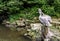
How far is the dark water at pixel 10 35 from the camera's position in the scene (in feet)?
43.8

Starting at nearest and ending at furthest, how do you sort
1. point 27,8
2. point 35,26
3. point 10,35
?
point 10,35 < point 35,26 < point 27,8

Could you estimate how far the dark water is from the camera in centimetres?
1336

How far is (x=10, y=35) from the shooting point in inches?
555

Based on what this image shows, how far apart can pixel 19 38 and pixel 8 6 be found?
13.3 feet

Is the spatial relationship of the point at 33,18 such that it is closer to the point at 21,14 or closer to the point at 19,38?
the point at 21,14

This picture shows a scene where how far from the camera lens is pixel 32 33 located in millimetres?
13656

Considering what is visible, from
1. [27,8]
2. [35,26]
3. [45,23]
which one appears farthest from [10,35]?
[27,8]

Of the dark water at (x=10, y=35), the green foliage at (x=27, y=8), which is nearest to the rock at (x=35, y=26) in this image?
the dark water at (x=10, y=35)

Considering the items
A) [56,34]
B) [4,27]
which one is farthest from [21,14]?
[56,34]

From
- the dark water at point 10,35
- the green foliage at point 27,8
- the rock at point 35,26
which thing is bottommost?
the dark water at point 10,35

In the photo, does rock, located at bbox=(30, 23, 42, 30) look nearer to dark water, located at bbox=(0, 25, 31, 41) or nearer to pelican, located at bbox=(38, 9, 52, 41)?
dark water, located at bbox=(0, 25, 31, 41)

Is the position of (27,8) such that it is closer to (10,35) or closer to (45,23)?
(10,35)

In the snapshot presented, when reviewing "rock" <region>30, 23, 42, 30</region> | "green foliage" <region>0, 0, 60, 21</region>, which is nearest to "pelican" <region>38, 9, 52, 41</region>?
"rock" <region>30, 23, 42, 30</region>

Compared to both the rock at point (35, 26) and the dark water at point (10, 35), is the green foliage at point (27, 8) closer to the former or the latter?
the rock at point (35, 26)
